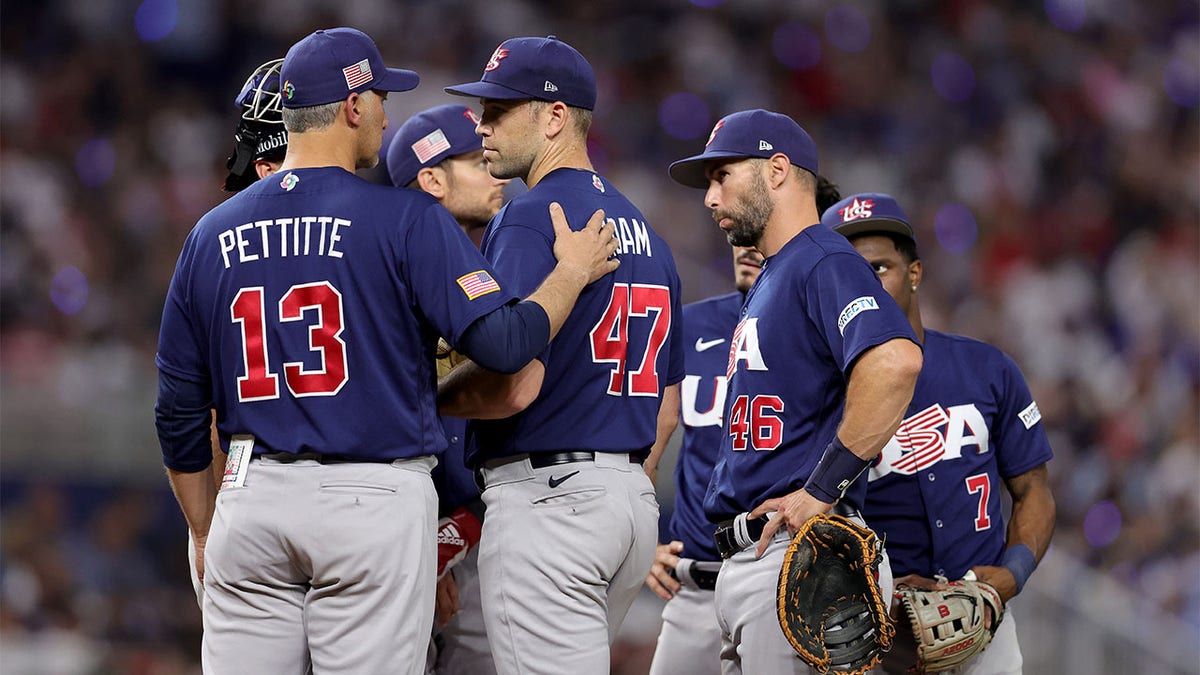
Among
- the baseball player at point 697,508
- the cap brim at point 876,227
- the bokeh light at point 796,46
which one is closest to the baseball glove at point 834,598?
the baseball player at point 697,508

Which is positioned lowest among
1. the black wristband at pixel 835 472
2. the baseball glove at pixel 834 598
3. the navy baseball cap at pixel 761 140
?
the baseball glove at pixel 834 598

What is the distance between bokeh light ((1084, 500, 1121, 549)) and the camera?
10.2 metres

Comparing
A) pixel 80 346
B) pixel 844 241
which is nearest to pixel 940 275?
pixel 80 346

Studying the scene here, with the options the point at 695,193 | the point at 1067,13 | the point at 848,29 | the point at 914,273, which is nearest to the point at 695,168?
the point at 914,273

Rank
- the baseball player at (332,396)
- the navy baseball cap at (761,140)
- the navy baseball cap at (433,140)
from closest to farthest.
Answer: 1. the baseball player at (332,396)
2. the navy baseball cap at (761,140)
3. the navy baseball cap at (433,140)

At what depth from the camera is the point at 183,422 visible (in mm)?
3730

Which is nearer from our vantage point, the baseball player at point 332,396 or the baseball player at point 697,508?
the baseball player at point 332,396

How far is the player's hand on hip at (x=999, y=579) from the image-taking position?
4.47 metres

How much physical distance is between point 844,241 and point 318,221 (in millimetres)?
1479

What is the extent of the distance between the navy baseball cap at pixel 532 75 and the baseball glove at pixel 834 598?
1359 mm

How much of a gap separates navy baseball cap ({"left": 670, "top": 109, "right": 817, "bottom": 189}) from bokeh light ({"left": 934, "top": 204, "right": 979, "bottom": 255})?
8.84 meters

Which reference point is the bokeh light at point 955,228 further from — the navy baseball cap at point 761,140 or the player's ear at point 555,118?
the player's ear at point 555,118

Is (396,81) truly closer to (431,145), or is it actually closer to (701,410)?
(431,145)

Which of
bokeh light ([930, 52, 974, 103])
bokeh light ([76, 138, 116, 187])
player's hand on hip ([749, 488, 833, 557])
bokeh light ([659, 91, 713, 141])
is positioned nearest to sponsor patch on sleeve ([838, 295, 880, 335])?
player's hand on hip ([749, 488, 833, 557])
